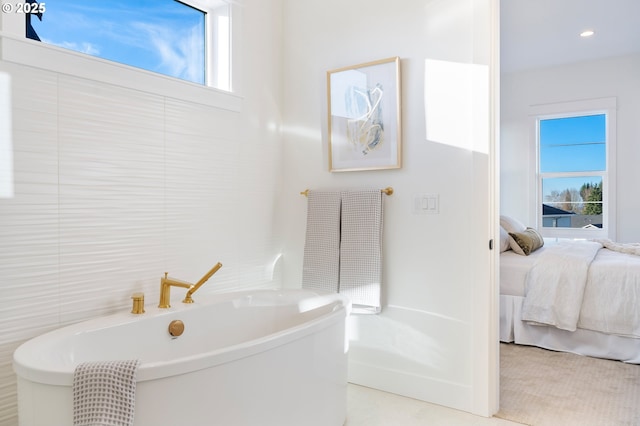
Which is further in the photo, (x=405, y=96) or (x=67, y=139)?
(x=405, y=96)

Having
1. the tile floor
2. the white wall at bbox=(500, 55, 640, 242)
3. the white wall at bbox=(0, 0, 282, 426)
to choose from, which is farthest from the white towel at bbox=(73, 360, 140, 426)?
the white wall at bbox=(500, 55, 640, 242)

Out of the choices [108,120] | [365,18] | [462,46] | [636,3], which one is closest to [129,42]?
[108,120]

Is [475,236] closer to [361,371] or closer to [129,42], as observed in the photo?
[361,371]

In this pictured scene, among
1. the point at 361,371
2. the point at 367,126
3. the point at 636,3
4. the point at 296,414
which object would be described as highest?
the point at 636,3

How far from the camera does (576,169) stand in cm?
565

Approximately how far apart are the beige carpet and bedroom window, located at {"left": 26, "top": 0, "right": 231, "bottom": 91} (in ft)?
8.19

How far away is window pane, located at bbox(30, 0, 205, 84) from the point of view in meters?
2.05

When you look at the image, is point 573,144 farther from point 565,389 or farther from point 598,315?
point 565,389

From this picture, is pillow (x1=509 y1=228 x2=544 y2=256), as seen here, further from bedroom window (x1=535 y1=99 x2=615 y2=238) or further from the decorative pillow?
bedroom window (x1=535 y1=99 x2=615 y2=238)

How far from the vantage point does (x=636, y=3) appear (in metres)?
3.83

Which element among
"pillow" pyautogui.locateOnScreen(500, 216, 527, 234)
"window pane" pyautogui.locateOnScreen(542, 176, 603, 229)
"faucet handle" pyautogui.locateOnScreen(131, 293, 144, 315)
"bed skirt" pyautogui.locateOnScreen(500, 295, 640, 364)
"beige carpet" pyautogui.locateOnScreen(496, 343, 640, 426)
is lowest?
"beige carpet" pyautogui.locateOnScreen(496, 343, 640, 426)

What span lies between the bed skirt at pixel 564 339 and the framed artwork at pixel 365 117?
1.74 meters

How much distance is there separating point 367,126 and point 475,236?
931mm
